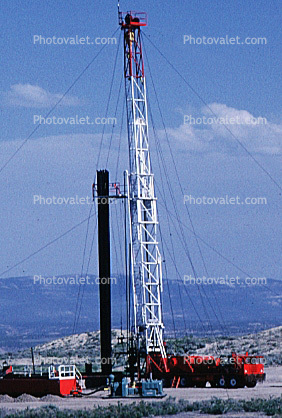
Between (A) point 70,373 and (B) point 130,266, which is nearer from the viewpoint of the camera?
(A) point 70,373

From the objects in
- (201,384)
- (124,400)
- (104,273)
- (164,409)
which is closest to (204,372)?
(201,384)

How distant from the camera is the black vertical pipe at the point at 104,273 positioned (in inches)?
1660

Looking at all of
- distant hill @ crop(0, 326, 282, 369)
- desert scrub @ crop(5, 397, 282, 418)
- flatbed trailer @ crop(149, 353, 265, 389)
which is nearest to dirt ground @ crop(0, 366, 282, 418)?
flatbed trailer @ crop(149, 353, 265, 389)

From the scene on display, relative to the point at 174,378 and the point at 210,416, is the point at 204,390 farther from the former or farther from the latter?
the point at 210,416

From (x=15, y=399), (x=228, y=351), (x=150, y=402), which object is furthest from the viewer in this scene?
(x=228, y=351)

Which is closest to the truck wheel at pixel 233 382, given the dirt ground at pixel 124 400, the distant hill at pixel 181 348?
the dirt ground at pixel 124 400

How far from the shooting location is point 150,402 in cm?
3319

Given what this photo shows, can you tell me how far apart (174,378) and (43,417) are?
12.7 metres

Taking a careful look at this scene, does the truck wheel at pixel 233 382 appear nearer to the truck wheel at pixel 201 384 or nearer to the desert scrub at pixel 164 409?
the truck wheel at pixel 201 384

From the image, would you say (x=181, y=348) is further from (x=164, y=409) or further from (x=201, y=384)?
(x=164, y=409)

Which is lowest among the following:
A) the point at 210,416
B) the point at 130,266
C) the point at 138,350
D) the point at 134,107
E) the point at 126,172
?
the point at 210,416

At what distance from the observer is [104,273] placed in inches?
1661

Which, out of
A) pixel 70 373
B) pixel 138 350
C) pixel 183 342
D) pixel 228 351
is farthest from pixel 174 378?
pixel 183 342

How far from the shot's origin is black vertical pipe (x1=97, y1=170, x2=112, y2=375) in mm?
42156
